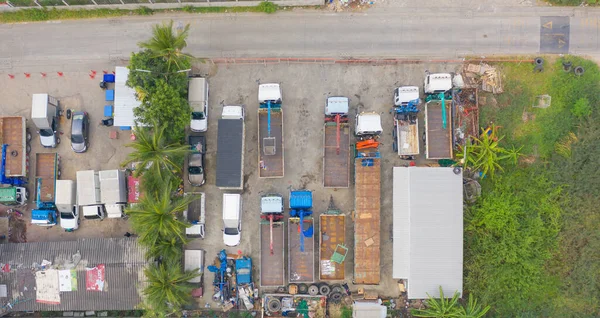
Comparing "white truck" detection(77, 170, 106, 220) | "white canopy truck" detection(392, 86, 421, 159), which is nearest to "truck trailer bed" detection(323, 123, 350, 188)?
"white canopy truck" detection(392, 86, 421, 159)

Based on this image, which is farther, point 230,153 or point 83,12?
point 83,12

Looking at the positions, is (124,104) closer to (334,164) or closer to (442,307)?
(334,164)

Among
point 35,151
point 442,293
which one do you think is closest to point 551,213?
point 442,293

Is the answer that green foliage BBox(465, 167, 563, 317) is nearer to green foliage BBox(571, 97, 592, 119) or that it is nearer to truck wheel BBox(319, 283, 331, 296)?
green foliage BBox(571, 97, 592, 119)

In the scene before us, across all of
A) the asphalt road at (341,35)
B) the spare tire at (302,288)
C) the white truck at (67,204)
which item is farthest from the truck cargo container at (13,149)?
the spare tire at (302,288)

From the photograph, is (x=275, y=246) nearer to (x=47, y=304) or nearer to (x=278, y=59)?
(x=278, y=59)

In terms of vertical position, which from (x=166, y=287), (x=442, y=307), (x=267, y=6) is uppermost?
(x=267, y=6)

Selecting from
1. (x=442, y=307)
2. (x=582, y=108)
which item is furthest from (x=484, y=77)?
(x=442, y=307)
